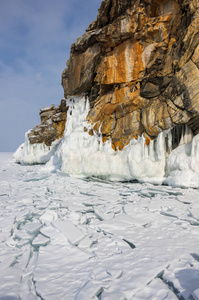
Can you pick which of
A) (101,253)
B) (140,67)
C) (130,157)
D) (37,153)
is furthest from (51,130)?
(101,253)

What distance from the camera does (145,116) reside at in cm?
980

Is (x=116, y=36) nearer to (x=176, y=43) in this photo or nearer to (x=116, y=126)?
(x=176, y=43)

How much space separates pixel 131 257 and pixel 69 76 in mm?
14433

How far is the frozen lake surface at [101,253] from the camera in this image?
1.95 m

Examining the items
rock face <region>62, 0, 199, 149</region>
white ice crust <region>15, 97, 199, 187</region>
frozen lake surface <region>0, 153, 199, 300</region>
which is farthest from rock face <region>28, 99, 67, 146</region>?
frozen lake surface <region>0, 153, 199, 300</region>

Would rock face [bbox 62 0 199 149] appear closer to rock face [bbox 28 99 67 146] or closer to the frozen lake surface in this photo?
the frozen lake surface

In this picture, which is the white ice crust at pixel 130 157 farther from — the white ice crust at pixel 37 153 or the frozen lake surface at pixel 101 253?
the white ice crust at pixel 37 153

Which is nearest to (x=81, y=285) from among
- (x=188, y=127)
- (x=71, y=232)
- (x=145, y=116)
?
(x=71, y=232)

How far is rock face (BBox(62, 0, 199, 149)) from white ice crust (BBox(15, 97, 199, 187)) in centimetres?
62

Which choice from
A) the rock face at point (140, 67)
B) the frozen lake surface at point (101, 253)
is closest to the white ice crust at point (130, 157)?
the rock face at point (140, 67)

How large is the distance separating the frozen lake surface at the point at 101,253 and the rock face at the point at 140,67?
561 centimetres

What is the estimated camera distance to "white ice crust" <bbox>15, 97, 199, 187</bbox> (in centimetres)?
754

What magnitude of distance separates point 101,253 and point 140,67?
10775 mm

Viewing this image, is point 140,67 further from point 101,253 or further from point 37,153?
point 37,153
